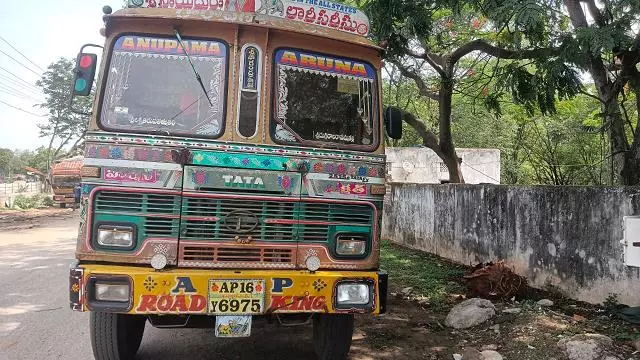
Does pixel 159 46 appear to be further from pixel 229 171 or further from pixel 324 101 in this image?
pixel 324 101

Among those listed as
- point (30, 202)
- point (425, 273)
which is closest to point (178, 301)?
point (425, 273)

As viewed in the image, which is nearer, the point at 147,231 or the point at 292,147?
the point at 147,231

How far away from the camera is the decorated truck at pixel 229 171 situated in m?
3.24

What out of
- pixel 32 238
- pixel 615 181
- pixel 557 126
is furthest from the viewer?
pixel 557 126

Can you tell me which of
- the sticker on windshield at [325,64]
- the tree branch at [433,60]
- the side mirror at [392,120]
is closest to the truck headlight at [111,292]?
the sticker on windshield at [325,64]

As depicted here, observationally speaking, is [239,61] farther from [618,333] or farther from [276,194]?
[618,333]

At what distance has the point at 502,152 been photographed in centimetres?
2406

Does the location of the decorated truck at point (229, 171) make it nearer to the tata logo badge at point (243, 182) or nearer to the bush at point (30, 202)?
the tata logo badge at point (243, 182)

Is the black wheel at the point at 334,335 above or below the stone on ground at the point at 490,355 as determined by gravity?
above

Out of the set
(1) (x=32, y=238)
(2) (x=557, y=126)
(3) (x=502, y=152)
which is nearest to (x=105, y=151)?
(1) (x=32, y=238)

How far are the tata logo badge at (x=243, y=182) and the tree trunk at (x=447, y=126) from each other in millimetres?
7239

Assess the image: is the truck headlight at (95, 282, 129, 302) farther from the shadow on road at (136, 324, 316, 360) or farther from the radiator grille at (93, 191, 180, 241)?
the shadow on road at (136, 324, 316, 360)

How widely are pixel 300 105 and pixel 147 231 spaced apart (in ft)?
4.46

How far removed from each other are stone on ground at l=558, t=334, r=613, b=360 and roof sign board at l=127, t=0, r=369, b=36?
2979 mm
